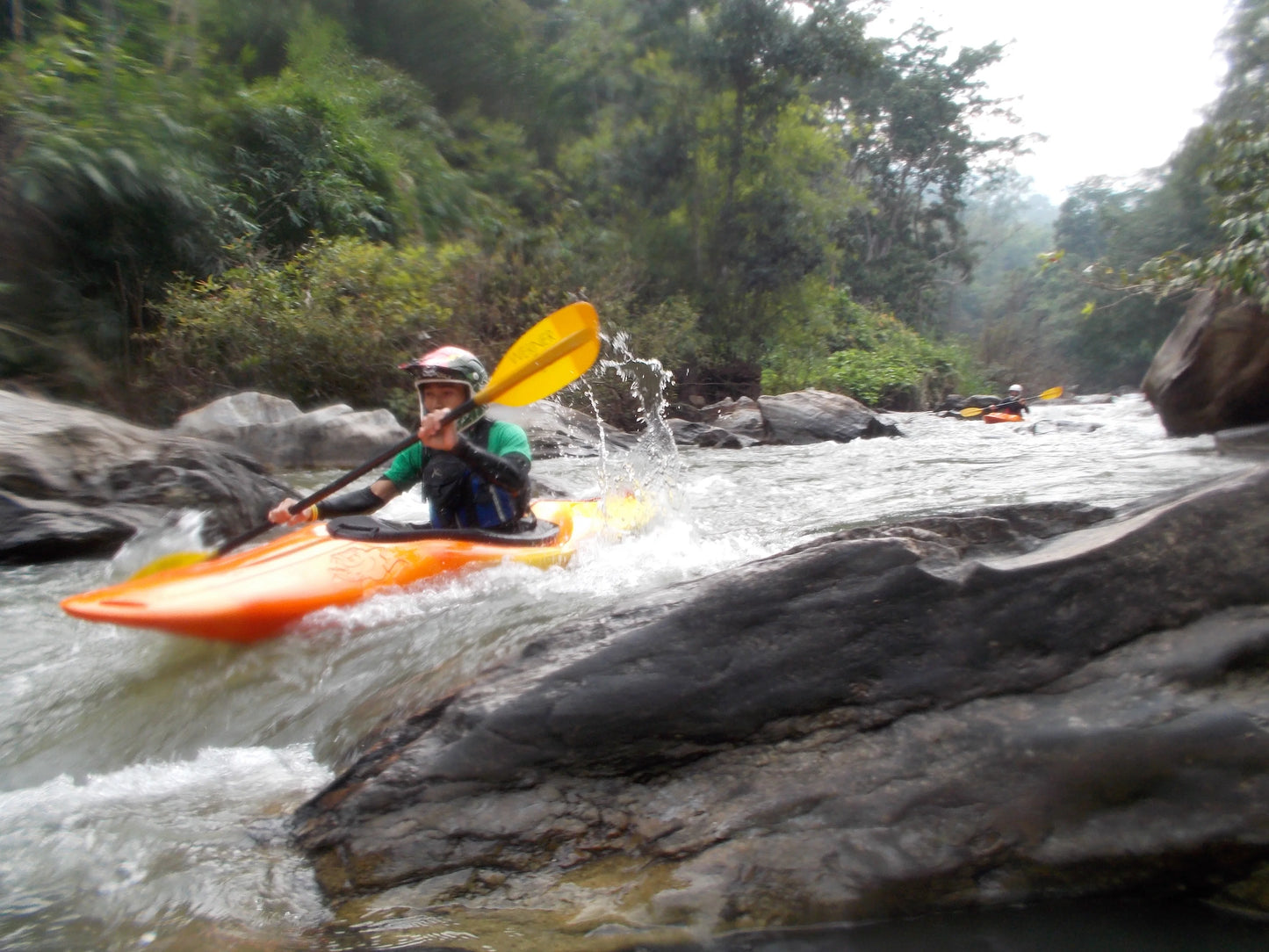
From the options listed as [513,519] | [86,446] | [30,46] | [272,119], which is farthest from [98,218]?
[513,519]

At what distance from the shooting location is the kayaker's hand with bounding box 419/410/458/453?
353 centimetres

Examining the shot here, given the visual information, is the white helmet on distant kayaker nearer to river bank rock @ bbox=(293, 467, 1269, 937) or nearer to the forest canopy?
river bank rock @ bbox=(293, 467, 1269, 937)

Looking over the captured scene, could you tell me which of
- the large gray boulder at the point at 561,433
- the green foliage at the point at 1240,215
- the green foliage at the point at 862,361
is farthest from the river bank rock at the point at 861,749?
the green foliage at the point at 862,361

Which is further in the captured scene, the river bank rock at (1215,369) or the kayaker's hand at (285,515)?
the river bank rock at (1215,369)

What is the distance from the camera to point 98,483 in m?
4.86

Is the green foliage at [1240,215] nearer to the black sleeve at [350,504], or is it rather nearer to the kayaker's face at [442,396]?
the kayaker's face at [442,396]

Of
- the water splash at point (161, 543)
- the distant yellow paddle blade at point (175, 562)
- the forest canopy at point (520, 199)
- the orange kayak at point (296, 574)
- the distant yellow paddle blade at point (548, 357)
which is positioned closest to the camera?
the orange kayak at point (296, 574)

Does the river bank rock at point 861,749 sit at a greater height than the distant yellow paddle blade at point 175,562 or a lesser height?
lesser

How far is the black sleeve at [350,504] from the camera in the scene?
395cm

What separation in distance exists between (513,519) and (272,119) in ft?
35.5

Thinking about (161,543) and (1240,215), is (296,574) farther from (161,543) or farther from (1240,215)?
(1240,215)

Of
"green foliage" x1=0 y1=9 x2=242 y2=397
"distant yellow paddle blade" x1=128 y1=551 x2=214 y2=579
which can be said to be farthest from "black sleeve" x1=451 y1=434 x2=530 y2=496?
"green foliage" x1=0 y1=9 x2=242 y2=397

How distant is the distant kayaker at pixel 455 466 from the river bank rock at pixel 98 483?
134cm

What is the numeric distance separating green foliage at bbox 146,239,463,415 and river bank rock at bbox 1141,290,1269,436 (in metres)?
7.13
